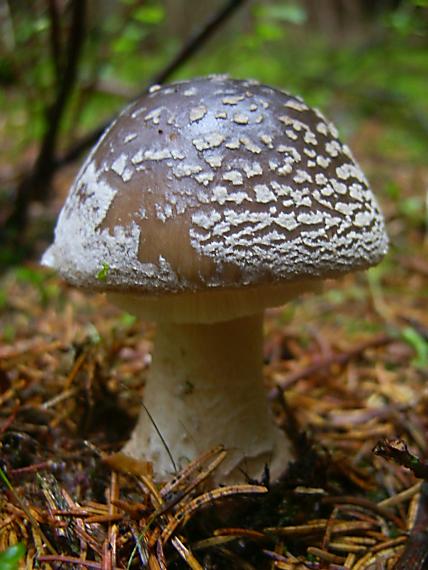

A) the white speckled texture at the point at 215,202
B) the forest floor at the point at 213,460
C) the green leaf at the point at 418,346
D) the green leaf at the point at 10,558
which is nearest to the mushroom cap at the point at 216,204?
the white speckled texture at the point at 215,202

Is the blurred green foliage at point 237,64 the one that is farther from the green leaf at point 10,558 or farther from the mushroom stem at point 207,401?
the green leaf at point 10,558

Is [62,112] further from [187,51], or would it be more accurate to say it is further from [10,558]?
[10,558]

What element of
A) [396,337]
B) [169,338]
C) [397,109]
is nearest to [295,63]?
[397,109]

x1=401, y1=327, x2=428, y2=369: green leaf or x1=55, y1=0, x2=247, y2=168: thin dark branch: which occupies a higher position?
x1=55, y1=0, x2=247, y2=168: thin dark branch

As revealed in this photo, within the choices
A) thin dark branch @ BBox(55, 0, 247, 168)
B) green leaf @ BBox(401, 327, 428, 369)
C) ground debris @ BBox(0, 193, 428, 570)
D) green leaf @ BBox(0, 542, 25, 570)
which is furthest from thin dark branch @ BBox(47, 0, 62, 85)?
green leaf @ BBox(0, 542, 25, 570)

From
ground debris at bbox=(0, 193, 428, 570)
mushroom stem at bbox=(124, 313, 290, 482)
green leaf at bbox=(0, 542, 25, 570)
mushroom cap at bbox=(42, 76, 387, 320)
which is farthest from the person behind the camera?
mushroom stem at bbox=(124, 313, 290, 482)

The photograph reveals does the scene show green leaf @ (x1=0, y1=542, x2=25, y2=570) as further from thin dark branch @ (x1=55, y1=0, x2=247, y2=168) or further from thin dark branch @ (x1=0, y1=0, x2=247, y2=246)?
thin dark branch @ (x1=0, y1=0, x2=247, y2=246)

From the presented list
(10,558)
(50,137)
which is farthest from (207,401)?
(50,137)

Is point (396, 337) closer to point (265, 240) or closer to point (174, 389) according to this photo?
point (174, 389)
